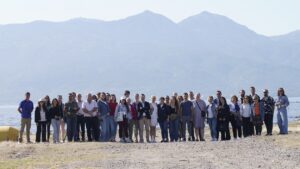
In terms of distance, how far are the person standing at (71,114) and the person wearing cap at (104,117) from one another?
1053 mm

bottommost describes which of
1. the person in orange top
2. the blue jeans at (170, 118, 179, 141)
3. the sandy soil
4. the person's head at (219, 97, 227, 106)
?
the sandy soil

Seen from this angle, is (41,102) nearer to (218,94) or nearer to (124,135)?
(124,135)

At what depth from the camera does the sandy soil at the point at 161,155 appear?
18500 mm

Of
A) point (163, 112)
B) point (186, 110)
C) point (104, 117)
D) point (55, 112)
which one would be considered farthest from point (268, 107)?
point (55, 112)

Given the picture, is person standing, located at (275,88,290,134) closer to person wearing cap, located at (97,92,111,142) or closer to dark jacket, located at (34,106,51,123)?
person wearing cap, located at (97,92,111,142)

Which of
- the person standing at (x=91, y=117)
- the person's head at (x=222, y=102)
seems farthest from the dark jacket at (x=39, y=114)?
the person's head at (x=222, y=102)

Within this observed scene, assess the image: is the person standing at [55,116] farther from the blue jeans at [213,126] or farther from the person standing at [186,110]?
the blue jeans at [213,126]

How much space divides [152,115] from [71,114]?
3.58 m

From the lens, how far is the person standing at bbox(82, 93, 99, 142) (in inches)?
1078

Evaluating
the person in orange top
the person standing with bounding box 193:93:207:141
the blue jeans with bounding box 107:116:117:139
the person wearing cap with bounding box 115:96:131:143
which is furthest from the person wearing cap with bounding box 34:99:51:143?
the person in orange top

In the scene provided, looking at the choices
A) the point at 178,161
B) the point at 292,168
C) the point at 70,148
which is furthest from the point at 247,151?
the point at 70,148

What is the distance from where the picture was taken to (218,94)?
2739 cm

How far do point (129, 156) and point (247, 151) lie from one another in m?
4.00

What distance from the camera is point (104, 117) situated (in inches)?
1089
